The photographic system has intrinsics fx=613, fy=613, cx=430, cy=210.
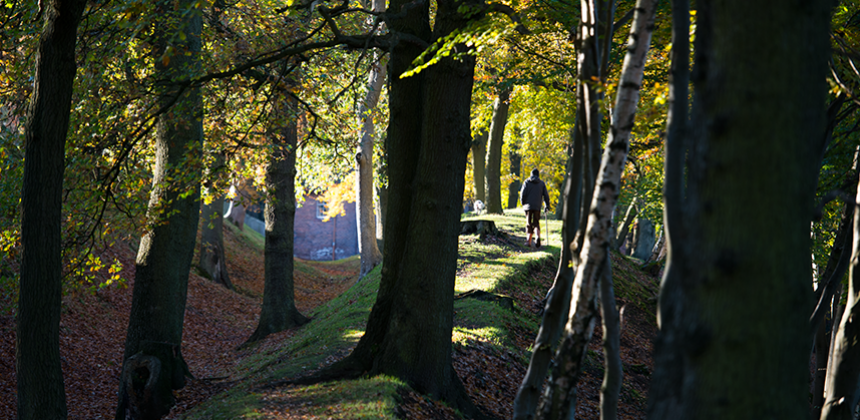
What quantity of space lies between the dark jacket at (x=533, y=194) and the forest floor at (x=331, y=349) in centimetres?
126

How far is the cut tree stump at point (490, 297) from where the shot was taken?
36.7 ft

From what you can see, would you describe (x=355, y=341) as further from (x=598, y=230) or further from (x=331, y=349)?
(x=598, y=230)

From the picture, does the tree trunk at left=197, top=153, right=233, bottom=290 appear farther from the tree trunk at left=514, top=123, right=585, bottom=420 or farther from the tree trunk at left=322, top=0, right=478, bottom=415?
the tree trunk at left=514, top=123, right=585, bottom=420

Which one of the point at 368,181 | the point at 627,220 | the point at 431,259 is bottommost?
the point at 431,259

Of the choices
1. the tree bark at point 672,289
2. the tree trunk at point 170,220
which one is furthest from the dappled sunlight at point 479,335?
the tree bark at point 672,289

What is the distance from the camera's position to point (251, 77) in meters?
9.40

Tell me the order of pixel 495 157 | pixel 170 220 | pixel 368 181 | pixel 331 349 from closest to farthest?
pixel 170 220 → pixel 331 349 → pixel 368 181 → pixel 495 157

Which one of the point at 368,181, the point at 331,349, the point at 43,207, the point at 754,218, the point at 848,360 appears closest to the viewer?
the point at 754,218

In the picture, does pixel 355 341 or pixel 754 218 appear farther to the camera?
pixel 355 341

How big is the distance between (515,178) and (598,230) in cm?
2549

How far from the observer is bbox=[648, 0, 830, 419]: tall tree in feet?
8.04

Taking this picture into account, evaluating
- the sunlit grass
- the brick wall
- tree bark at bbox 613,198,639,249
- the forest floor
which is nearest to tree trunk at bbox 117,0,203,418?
the forest floor

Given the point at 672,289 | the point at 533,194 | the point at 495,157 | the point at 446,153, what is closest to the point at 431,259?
the point at 446,153

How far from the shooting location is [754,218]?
8.06 ft
